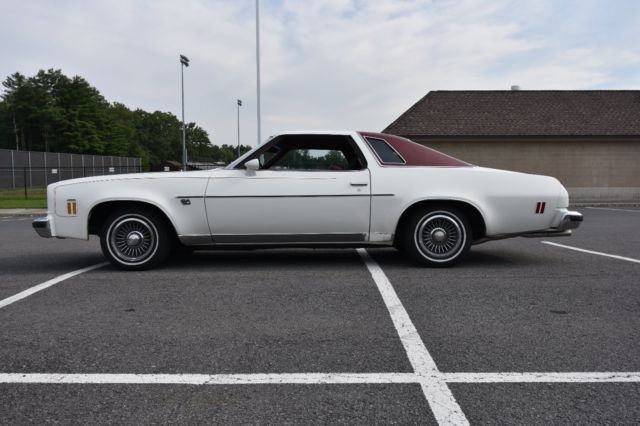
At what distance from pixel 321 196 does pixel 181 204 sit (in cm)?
149

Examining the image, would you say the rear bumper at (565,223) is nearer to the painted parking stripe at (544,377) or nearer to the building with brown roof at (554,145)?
the painted parking stripe at (544,377)

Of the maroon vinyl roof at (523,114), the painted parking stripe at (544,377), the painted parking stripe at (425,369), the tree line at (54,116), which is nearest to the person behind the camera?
the painted parking stripe at (425,369)

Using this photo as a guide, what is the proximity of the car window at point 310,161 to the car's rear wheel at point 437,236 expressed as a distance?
0.99 metres

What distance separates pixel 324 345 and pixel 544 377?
124 cm

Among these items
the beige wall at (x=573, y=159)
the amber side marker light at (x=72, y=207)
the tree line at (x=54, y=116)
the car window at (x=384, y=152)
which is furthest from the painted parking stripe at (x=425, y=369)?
the tree line at (x=54, y=116)

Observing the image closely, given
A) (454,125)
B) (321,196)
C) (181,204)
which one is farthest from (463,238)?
(454,125)

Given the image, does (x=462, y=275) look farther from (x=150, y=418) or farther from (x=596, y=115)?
(x=596, y=115)

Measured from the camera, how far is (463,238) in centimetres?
563

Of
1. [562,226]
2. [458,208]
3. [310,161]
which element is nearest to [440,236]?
[458,208]

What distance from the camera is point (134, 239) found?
18.2 feet

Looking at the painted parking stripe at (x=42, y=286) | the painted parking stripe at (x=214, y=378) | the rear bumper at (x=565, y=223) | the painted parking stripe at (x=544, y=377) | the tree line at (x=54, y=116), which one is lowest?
the painted parking stripe at (x=42, y=286)

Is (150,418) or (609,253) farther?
(609,253)

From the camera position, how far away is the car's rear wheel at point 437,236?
5.61m

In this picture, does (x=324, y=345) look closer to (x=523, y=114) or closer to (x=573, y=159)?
(x=573, y=159)
